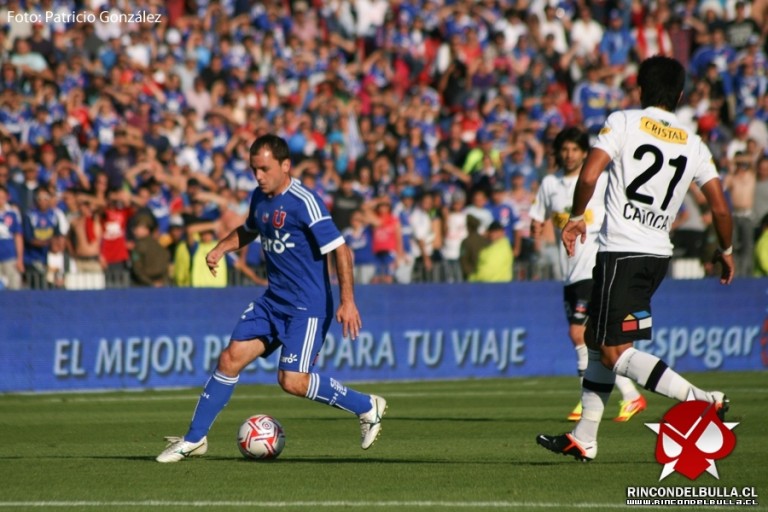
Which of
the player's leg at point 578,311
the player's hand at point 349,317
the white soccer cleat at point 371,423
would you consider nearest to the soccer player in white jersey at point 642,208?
the player's hand at point 349,317

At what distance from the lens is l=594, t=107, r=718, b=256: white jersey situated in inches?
347

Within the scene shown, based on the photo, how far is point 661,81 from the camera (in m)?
8.87

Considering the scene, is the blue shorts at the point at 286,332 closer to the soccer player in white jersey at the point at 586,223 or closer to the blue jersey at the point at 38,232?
the soccer player in white jersey at the point at 586,223

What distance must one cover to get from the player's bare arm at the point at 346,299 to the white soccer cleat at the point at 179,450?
1.44 metres

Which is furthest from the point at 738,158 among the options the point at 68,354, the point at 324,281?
the point at 324,281

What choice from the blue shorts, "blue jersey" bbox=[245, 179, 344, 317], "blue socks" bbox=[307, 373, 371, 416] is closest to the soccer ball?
"blue socks" bbox=[307, 373, 371, 416]

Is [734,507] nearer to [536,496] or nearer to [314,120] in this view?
[536,496]

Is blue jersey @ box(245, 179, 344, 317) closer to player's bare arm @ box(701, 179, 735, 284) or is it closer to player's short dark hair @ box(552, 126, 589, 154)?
player's bare arm @ box(701, 179, 735, 284)

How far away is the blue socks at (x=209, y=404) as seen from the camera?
33.2 feet

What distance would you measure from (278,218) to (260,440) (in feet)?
5.43

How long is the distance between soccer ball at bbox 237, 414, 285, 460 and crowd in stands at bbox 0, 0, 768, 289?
9428mm

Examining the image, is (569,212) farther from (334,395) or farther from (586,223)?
(334,395)

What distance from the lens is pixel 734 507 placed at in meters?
7.63

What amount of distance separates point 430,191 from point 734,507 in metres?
14.7
